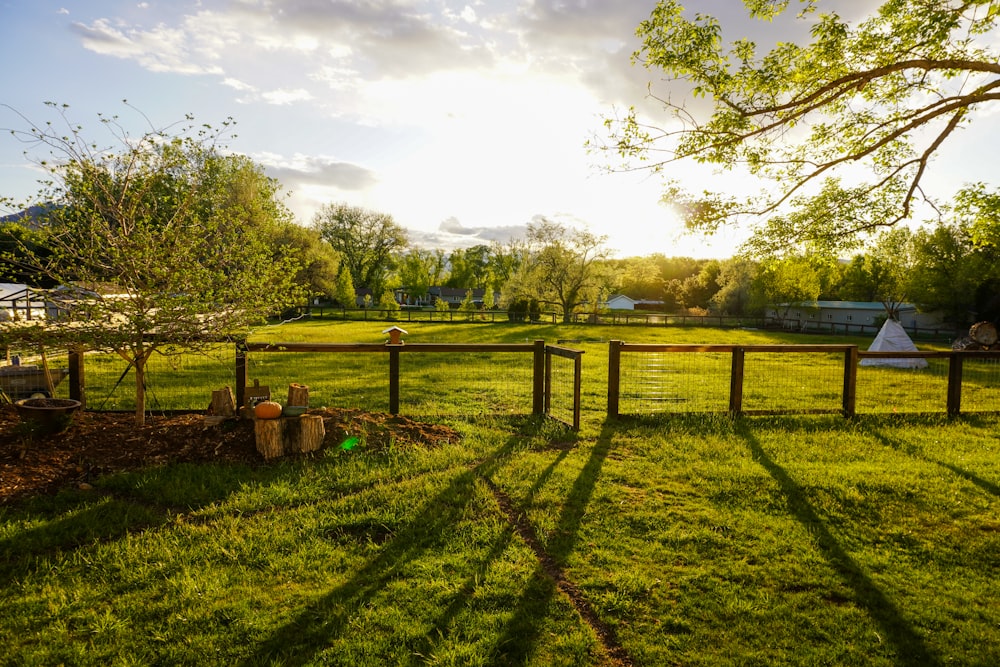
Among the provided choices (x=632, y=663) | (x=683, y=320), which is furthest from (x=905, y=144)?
(x=683, y=320)

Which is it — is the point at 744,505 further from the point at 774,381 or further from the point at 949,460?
the point at 774,381

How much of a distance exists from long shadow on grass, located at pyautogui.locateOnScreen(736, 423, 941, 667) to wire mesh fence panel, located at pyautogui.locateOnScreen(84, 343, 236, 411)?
7.27 meters

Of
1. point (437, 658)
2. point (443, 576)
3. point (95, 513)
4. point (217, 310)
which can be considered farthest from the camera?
point (217, 310)

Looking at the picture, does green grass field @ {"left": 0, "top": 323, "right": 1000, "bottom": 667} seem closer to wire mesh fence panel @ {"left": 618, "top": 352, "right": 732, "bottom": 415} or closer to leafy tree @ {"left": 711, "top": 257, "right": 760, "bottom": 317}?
wire mesh fence panel @ {"left": 618, "top": 352, "right": 732, "bottom": 415}

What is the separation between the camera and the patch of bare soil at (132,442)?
5570 millimetres

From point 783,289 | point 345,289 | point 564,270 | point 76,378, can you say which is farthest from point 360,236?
point 76,378

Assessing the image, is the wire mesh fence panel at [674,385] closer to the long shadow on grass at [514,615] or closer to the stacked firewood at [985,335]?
the long shadow on grass at [514,615]

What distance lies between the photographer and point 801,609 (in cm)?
364

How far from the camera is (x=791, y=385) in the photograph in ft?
42.5

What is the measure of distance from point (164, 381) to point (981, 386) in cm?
2026

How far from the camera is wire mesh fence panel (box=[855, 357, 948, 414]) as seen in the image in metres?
10.3

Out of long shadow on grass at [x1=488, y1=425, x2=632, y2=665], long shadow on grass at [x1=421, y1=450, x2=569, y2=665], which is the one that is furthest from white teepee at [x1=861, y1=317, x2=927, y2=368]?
long shadow on grass at [x1=421, y1=450, x2=569, y2=665]

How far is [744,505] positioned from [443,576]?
3316 mm

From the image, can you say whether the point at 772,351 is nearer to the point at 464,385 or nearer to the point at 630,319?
the point at 464,385
